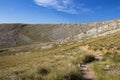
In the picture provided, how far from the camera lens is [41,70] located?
37.3ft

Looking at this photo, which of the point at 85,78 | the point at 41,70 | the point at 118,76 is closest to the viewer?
the point at 118,76

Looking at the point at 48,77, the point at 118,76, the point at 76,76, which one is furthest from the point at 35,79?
the point at 118,76

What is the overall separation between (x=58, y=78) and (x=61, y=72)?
49cm

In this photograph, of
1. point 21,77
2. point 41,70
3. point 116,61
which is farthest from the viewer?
point 116,61

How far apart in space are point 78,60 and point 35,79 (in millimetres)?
9262

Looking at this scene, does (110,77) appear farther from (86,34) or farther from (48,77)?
(86,34)

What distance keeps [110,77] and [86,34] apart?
128 metres

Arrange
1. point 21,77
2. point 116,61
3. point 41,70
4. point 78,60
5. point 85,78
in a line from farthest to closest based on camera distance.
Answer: point 78,60, point 116,61, point 41,70, point 85,78, point 21,77

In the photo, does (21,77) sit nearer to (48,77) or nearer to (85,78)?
(48,77)

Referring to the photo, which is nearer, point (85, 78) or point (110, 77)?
point (110, 77)

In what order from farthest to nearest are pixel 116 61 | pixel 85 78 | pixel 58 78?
pixel 116 61
pixel 85 78
pixel 58 78

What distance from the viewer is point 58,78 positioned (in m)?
9.16

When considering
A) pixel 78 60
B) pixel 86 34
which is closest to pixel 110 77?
pixel 78 60

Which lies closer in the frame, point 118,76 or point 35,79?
point 118,76
